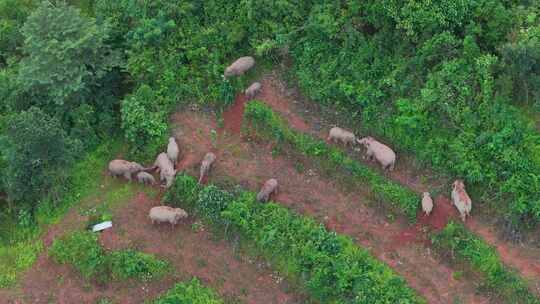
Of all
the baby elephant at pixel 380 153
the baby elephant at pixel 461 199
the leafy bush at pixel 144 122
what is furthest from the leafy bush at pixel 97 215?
the baby elephant at pixel 461 199

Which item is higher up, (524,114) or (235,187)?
(524,114)

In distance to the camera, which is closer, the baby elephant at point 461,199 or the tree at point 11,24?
the baby elephant at point 461,199

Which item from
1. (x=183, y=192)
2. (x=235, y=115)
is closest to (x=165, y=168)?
(x=183, y=192)

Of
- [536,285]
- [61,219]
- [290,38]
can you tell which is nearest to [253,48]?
[290,38]

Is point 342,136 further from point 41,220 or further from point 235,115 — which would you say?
point 41,220

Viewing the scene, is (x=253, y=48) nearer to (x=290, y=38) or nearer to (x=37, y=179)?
(x=290, y=38)

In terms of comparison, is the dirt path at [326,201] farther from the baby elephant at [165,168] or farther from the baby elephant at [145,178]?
the baby elephant at [145,178]
